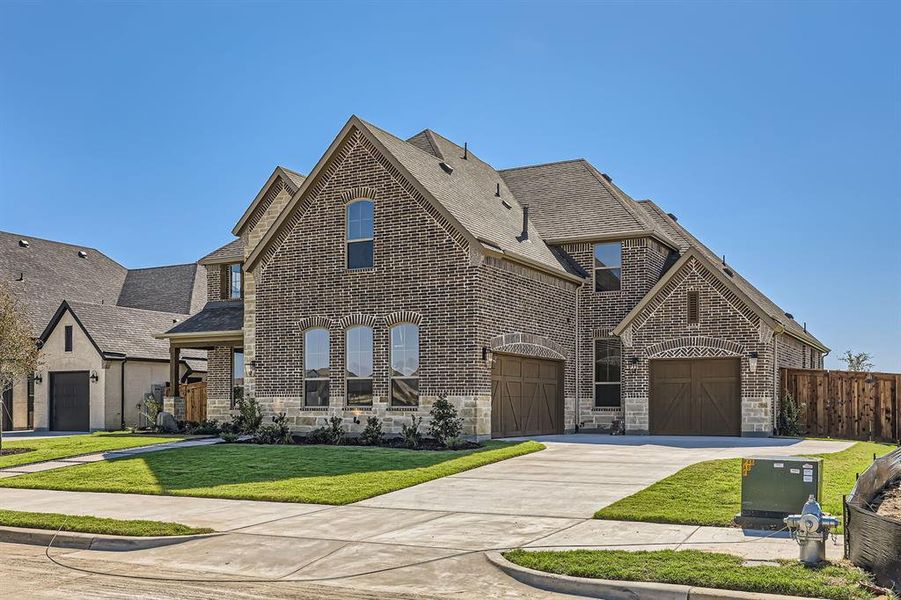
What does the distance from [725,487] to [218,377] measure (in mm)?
22095

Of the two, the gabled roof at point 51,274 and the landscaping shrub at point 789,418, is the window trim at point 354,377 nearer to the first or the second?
the landscaping shrub at point 789,418

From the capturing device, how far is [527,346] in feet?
89.0

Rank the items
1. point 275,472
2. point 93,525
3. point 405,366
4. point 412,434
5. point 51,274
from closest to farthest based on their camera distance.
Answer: point 93,525, point 275,472, point 412,434, point 405,366, point 51,274

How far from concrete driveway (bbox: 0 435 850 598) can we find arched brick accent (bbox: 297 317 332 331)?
31.0ft

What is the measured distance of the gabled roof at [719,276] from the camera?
26969mm

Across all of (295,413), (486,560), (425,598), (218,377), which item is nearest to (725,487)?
(486,560)

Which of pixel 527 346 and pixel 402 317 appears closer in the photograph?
pixel 402 317

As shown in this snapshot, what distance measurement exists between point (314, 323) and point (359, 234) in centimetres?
285

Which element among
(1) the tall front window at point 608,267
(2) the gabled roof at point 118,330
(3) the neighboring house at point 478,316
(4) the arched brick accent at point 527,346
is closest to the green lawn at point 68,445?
(3) the neighboring house at point 478,316

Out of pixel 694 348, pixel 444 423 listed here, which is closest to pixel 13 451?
pixel 444 423

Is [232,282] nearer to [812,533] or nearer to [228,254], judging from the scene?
[228,254]

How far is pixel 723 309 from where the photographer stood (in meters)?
27.2

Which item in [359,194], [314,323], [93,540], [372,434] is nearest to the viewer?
[93,540]

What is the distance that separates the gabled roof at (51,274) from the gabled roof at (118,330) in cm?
346
